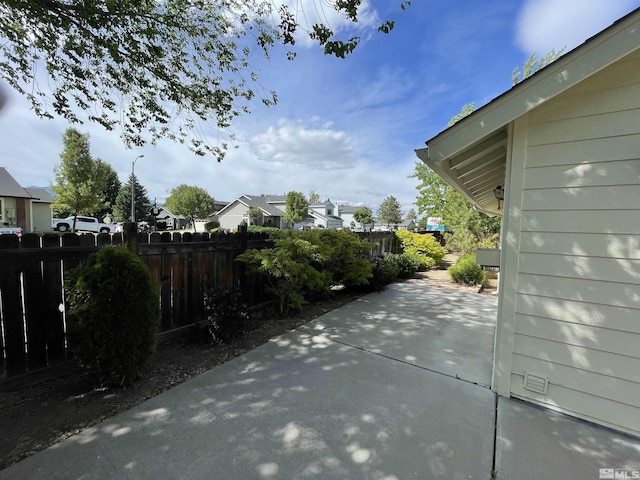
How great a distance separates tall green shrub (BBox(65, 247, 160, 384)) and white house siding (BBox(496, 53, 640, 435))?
11.7 feet

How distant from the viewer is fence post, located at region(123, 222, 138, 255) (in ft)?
10.7

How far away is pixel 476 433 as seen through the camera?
2186 millimetres

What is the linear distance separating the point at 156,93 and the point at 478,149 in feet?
17.0

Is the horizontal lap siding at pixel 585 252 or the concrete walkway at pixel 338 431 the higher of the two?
the horizontal lap siding at pixel 585 252

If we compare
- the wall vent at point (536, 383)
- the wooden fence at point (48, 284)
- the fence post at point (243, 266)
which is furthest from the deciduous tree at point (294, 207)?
the wall vent at point (536, 383)

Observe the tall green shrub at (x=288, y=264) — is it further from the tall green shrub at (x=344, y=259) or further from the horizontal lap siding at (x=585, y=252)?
the horizontal lap siding at (x=585, y=252)

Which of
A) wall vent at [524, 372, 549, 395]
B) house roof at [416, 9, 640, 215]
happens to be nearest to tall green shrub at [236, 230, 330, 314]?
house roof at [416, 9, 640, 215]

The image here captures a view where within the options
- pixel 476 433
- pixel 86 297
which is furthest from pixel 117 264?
pixel 476 433

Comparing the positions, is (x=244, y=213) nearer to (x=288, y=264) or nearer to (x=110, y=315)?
(x=288, y=264)

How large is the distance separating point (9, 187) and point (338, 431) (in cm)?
3046

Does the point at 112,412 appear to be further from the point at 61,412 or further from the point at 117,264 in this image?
the point at 117,264

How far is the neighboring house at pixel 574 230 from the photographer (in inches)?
84.7

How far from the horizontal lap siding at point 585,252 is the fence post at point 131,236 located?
4213 mm

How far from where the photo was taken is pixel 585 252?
232cm
